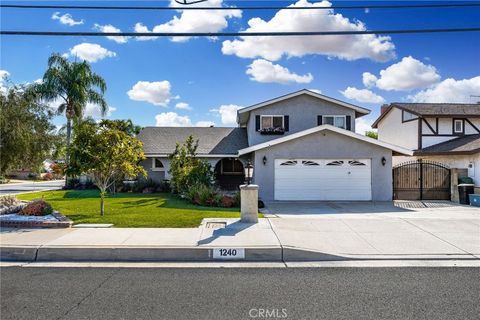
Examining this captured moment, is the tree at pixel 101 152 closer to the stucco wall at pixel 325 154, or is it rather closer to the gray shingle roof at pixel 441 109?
the stucco wall at pixel 325 154

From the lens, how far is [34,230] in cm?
945

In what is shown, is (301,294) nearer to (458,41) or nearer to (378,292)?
(378,292)

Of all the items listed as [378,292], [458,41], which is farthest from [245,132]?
[378,292]

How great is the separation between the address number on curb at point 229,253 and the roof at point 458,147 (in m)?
17.0

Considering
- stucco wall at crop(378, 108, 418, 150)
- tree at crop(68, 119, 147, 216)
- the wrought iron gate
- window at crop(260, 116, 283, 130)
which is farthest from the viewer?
stucco wall at crop(378, 108, 418, 150)

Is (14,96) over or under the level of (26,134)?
over

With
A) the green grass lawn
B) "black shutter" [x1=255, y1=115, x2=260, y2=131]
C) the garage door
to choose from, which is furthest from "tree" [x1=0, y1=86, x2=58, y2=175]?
"black shutter" [x1=255, y1=115, x2=260, y2=131]

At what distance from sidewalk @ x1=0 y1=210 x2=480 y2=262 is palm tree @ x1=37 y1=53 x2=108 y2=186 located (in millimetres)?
19207

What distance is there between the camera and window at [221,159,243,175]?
2533 cm

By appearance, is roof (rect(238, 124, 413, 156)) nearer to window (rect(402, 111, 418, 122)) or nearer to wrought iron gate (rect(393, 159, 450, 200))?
wrought iron gate (rect(393, 159, 450, 200))

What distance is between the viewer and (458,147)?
20969 mm

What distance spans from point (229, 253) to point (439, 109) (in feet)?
80.3

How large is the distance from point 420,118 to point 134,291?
25.2m

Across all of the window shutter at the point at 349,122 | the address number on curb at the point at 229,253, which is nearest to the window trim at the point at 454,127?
the window shutter at the point at 349,122
